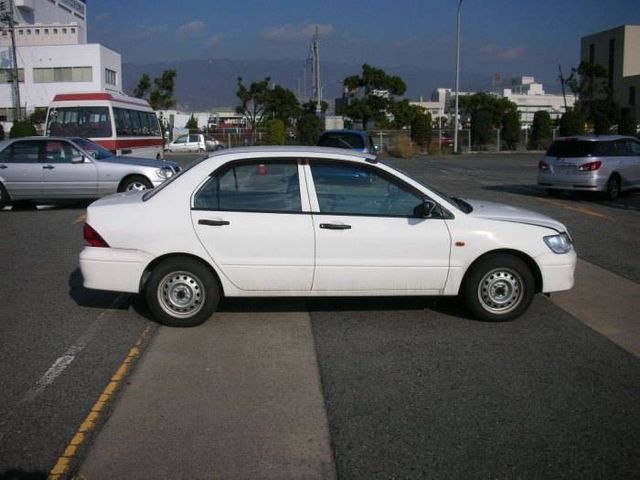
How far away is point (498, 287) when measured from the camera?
6566 mm

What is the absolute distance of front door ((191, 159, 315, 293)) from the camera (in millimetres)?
6328

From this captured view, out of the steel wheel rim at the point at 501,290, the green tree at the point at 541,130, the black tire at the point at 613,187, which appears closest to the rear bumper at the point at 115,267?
the steel wheel rim at the point at 501,290

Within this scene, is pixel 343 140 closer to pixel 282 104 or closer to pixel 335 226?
pixel 335 226

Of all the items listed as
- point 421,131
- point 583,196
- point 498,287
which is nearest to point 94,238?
point 498,287

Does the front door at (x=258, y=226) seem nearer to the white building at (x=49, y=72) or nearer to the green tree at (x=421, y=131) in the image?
the green tree at (x=421, y=131)

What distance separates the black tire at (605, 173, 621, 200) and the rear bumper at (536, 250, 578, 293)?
11613 millimetres

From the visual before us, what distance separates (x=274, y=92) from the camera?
66.4 m

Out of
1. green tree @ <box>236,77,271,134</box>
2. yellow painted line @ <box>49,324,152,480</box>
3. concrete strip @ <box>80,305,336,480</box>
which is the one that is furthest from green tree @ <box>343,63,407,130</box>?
yellow painted line @ <box>49,324,152,480</box>

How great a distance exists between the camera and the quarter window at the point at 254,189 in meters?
6.43

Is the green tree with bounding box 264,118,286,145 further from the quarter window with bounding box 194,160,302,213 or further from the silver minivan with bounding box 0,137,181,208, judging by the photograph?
the quarter window with bounding box 194,160,302,213

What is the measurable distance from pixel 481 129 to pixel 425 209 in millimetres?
44807

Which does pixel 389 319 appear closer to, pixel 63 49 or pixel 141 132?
pixel 141 132

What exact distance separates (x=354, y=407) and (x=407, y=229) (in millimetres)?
2104

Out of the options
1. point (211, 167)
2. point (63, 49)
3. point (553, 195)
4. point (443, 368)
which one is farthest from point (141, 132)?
point (63, 49)
